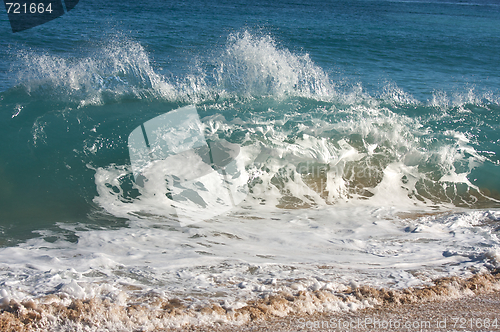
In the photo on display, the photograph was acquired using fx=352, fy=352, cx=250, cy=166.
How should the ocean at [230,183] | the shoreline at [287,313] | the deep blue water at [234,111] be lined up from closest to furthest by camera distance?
the shoreline at [287,313], the ocean at [230,183], the deep blue water at [234,111]

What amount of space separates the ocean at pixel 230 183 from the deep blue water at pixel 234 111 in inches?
1.5

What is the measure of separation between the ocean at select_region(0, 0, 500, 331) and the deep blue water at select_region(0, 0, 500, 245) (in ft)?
0.12

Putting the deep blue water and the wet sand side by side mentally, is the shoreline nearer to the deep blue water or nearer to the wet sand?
the wet sand

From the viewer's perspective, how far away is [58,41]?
12.4 m

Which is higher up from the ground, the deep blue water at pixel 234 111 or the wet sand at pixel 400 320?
the deep blue water at pixel 234 111

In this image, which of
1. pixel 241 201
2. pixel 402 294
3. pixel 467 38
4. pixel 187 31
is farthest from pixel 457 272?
pixel 467 38

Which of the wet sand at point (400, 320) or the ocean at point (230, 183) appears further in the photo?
the ocean at point (230, 183)

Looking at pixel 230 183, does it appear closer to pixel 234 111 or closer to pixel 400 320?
pixel 234 111

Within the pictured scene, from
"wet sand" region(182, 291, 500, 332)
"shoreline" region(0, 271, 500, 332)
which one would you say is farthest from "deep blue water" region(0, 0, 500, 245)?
"wet sand" region(182, 291, 500, 332)

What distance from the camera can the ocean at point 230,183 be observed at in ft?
9.31

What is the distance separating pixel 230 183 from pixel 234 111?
2.36 meters

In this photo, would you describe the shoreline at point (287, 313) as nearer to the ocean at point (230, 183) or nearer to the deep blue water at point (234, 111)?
the ocean at point (230, 183)

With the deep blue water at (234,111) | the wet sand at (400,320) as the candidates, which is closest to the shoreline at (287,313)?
the wet sand at (400,320)

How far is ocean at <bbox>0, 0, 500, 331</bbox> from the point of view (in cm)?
284
